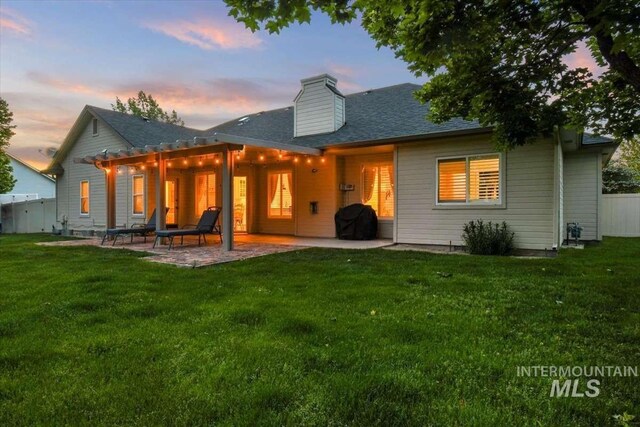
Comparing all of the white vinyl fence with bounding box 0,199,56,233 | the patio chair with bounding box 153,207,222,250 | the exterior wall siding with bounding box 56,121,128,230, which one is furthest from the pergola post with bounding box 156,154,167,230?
the white vinyl fence with bounding box 0,199,56,233

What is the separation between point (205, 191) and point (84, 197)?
562cm

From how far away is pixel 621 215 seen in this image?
13703 mm

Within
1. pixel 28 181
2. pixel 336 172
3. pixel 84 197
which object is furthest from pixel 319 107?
pixel 28 181

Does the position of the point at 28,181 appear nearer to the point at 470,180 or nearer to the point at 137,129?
the point at 137,129

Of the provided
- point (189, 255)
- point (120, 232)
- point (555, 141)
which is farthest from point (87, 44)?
point (555, 141)

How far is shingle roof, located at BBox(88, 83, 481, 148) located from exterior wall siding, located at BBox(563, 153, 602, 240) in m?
4.86

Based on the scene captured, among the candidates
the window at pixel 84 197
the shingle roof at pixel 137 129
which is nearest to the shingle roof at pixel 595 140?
the shingle roof at pixel 137 129

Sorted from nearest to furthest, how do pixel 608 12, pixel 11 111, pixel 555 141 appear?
pixel 608 12
pixel 555 141
pixel 11 111

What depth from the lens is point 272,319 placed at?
367 cm

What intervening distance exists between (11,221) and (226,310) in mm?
21612

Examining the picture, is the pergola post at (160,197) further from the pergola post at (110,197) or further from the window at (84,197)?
the window at (84,197)

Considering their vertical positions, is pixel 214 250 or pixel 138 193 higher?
pixel 138 193

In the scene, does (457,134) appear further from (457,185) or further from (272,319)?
(272,319)

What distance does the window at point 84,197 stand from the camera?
613 inches
